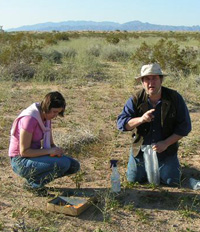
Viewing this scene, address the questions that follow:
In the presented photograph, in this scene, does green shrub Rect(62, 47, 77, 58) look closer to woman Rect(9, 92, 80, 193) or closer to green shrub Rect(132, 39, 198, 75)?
green shrub Rect(132, 39, 198, 75)

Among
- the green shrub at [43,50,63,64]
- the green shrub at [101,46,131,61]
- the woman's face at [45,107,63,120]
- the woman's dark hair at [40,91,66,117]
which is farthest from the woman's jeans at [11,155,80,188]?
the green shrub at [101,46,131,61]

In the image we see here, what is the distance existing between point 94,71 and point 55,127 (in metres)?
5.44

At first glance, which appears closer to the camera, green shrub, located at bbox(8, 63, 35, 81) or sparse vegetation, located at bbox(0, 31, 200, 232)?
sparse vegetation, located at bbox(0, 31, 200, 232)

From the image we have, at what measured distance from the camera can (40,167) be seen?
11.7ft

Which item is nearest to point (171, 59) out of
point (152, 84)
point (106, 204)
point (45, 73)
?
point (45, 73)

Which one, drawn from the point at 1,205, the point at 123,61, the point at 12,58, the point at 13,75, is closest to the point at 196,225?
the point at 1,205

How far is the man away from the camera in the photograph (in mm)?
3748

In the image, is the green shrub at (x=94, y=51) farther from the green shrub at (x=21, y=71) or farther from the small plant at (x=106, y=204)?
A: the small plant at (x=106, y=204)

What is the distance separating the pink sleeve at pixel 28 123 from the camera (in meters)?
3.47

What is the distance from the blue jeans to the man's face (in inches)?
30.7

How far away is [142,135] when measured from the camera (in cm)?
395

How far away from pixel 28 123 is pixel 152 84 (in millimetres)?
1318

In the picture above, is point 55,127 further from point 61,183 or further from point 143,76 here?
point 143,76

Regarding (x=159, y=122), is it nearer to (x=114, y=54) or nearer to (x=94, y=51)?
(x=114, y=54)
